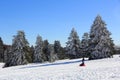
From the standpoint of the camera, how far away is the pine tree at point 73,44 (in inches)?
2826

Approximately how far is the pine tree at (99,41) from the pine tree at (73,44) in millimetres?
19088

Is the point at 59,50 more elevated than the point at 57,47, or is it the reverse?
the point at 57,47

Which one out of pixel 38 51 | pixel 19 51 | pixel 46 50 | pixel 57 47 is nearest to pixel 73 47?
pixel 46 50

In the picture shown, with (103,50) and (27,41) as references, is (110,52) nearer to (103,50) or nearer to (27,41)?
(103,50)

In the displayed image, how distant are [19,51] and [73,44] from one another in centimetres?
1811

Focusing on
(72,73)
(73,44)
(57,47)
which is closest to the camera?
(72,73)

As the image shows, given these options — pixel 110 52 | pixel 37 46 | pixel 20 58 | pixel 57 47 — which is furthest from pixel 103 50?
pixel 57 47

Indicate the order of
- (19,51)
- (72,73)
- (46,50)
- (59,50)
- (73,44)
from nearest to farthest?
(72,73) < (19,51) < (73,44) < (46,50) < (59,50)

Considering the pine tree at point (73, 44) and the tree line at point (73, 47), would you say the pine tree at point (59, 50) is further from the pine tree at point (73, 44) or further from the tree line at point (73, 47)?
the pine tree at point (73, 44)

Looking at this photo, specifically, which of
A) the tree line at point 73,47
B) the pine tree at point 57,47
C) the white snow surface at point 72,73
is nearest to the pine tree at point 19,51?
the tree line at point 73,47

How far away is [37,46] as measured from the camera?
6931 centimetres

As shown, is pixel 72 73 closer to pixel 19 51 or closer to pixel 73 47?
pixel 19 51

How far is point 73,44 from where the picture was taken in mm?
71812

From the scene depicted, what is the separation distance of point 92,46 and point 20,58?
1766 cm
